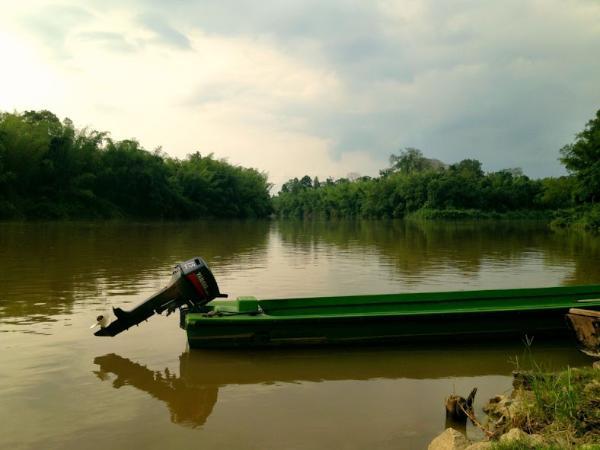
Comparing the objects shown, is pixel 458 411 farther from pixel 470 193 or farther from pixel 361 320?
pixel 470 193

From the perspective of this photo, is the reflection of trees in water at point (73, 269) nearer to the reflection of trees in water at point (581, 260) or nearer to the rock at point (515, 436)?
the rock at point (515, 436)

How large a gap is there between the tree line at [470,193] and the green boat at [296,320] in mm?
33111

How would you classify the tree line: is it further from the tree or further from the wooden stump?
the wooden stump

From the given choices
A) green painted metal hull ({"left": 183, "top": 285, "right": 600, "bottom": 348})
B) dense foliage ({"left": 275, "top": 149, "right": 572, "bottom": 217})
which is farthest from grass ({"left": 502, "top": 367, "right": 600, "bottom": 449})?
dense foliage ({"left": 275, "top": 149, "right": 572, "bottom": 217})

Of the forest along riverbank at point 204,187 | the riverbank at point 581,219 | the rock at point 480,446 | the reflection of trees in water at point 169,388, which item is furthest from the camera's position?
the forest along riverbank at point 204,187

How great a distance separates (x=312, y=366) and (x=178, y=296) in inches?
74.7

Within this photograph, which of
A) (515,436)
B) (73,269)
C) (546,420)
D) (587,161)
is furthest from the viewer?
(587,161)

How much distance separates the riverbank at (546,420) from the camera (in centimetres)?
350

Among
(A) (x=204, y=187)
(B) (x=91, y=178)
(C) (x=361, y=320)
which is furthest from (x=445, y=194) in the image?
(C) (x=361, y=320)

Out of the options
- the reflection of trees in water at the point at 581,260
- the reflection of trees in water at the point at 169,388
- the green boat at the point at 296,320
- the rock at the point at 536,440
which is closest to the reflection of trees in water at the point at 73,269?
the reflection of trees in water at the point at 169,388

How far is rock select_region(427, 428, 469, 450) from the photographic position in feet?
12.2

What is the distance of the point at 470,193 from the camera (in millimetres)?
78625

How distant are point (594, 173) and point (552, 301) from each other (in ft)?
108

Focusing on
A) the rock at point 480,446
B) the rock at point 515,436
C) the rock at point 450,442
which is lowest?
the rock at point 450,442
